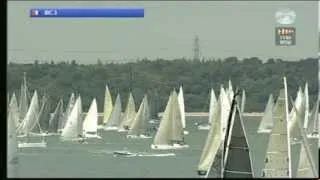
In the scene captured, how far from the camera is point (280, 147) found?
4.86 m

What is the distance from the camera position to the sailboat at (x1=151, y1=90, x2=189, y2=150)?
9742mm

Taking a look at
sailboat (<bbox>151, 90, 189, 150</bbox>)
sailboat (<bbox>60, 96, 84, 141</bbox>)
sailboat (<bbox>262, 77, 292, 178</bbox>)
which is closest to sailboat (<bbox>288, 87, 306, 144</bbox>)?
sailboat (<bbox>262, 77, 292, 178</bbox>)

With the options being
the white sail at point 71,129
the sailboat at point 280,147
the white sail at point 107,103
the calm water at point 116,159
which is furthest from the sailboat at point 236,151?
the white sail at point 71,129

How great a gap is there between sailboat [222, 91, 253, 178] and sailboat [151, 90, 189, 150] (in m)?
5.72

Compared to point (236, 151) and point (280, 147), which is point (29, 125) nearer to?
point (280, 147)

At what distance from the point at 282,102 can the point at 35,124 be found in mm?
5106

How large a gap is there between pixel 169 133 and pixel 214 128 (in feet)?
12.4

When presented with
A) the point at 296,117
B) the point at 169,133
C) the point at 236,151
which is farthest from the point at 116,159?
the point at 236,151

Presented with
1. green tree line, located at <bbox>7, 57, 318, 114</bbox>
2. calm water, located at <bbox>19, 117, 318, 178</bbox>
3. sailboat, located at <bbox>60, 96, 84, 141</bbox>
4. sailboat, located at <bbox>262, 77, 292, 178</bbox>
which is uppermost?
green tree line, located at <bbox>7, 57, 318, 114</bbox>

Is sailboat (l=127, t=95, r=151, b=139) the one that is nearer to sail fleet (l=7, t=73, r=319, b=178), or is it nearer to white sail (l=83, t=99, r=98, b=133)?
sail fleet (l=7, t=73, r=319, b=178)

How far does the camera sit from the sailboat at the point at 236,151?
10.8 feet

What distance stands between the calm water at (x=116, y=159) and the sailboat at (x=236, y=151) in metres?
2.95

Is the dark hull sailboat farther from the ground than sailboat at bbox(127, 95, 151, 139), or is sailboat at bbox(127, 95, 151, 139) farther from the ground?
the dark hull sailboat

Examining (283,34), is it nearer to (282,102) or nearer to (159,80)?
(159,80)
